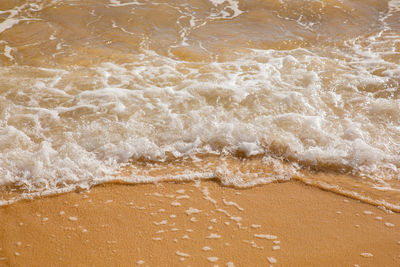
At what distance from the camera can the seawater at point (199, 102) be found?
11.5 feet

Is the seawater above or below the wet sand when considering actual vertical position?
above

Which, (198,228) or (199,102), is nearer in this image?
(198,228)

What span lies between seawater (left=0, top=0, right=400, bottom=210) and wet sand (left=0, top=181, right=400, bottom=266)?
18cm

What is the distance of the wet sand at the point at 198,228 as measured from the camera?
264 centimetres

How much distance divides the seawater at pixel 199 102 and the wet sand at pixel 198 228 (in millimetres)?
182

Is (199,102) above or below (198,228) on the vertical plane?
above

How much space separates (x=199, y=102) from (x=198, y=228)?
6.58 ft

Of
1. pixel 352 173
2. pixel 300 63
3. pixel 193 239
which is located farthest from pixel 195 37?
pixel 193 239

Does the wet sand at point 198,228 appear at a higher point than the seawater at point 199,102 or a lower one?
lower

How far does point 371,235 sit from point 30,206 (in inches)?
115

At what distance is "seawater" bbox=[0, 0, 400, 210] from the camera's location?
350 cm

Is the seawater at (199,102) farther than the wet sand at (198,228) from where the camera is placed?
Yes

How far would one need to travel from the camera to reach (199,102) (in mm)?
4496

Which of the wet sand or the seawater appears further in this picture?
the seawater
